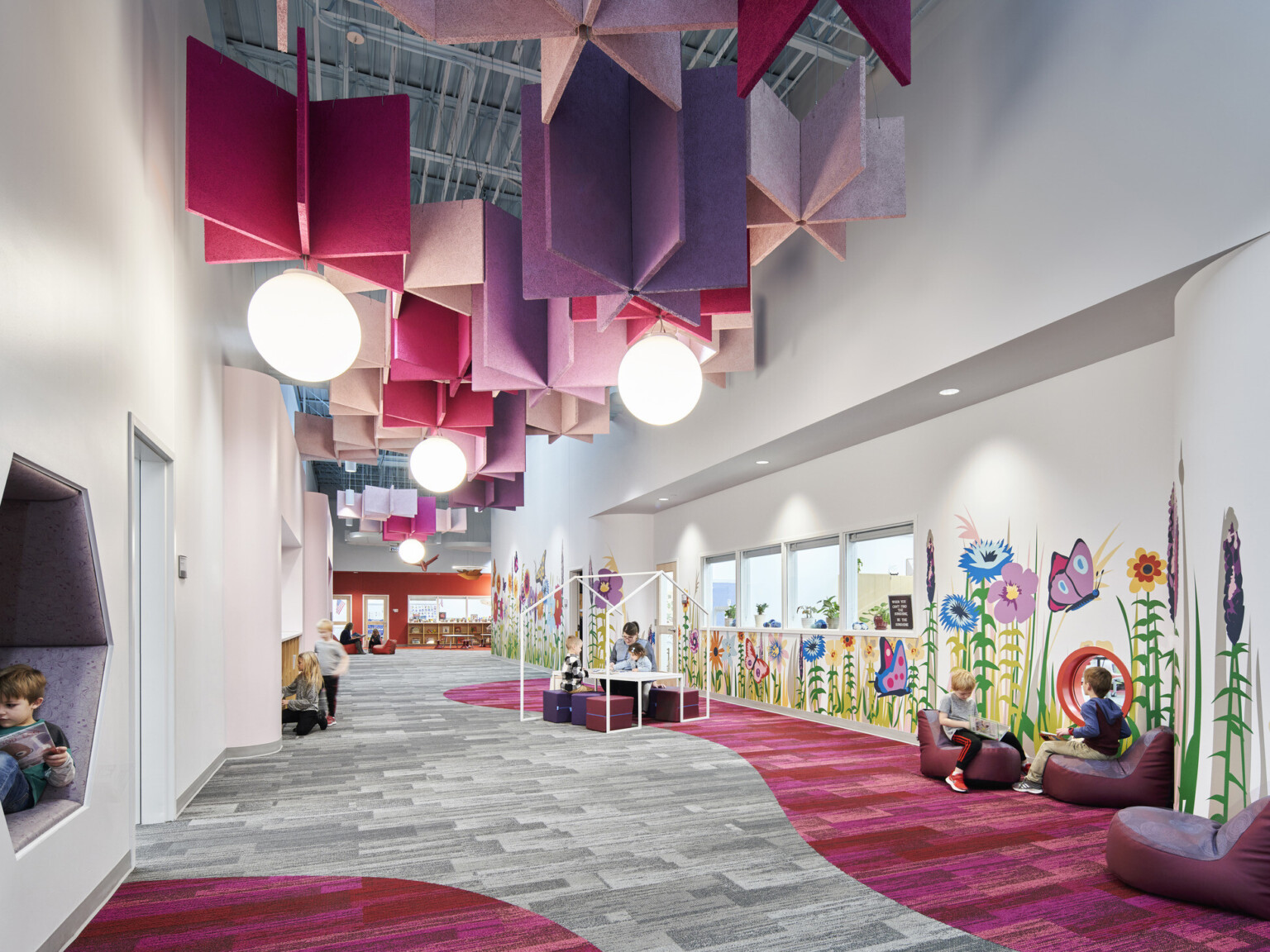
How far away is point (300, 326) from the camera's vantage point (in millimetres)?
4812

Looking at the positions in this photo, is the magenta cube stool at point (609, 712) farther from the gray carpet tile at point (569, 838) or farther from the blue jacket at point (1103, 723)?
the blue jacket at point (1103, 723)

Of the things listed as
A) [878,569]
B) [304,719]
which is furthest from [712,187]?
[304,719]

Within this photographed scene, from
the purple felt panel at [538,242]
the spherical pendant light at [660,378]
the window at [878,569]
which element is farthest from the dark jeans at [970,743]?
the purple felt panel at [538,242]

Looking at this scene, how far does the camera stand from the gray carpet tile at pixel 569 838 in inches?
149

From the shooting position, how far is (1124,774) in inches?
226

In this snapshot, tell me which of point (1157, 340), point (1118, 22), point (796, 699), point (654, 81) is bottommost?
point (796, 699)

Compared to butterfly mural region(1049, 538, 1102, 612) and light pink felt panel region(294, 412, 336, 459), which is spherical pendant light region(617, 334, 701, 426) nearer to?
butterfly mural region(1049, 538, 1102, 612)

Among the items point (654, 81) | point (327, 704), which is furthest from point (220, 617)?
point (654, 81)

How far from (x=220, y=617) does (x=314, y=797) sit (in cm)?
199

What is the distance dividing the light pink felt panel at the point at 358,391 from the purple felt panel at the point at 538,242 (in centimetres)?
493

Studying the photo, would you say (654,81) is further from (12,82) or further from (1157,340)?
(1157,340)

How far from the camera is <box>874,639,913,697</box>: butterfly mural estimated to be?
8.85 metres

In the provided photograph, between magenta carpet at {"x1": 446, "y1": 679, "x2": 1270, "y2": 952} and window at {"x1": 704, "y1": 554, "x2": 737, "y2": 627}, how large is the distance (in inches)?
207

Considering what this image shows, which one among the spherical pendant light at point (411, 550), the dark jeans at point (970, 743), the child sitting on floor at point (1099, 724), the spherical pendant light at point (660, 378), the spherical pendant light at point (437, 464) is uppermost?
the spherical pendant light at point (660, 378)
